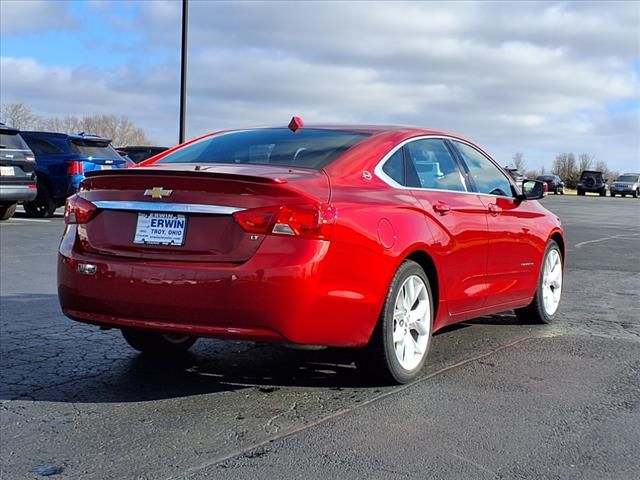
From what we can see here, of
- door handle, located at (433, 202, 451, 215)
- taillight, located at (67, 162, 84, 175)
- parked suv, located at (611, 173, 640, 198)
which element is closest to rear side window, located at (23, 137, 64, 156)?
taillight, located at (67, 162, 84, 175)

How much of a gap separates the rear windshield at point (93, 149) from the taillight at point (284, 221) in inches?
535

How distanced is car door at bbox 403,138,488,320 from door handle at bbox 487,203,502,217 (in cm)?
13

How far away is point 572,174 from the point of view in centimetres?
8756

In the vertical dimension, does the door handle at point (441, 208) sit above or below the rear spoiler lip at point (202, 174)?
below

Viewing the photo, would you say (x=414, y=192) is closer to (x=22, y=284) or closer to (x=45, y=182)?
(x=22, y=284)

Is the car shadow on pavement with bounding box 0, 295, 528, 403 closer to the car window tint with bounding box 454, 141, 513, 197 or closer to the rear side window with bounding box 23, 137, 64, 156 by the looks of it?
the car window tint with bounding box 454, 141, 513, 197

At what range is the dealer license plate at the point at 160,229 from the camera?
13.5ft

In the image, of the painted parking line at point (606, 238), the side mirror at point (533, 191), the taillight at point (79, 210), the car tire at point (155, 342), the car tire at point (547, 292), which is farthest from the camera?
the painted parking line at point (606, 238)

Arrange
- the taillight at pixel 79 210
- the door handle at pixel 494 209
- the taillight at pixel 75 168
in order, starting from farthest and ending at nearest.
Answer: the taillight at pixel 75 168
the door handle at pixel 494 209
the taillight at pixel 79 210

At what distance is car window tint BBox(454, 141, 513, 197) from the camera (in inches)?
228

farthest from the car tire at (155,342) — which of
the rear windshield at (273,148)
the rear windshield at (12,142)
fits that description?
the rear windshield at (12,142)

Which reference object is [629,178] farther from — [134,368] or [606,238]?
[134,368]

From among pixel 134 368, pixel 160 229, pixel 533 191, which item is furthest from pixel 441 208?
pixel 134 368

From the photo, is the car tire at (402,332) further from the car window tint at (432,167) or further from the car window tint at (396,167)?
the car window tint at (432,167)
